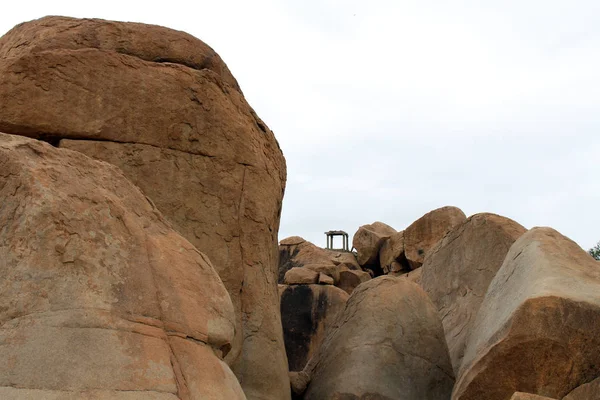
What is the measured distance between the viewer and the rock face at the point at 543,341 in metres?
4.72

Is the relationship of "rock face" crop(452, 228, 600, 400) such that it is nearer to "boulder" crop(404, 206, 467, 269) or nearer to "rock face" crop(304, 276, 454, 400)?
"rock face" crop(304, 276, 454, 400)

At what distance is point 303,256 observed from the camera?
2291cm

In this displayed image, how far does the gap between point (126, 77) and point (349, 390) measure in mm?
3069

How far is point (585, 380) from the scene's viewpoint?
4.78 metres

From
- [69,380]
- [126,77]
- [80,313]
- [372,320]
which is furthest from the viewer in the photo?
[372,320]

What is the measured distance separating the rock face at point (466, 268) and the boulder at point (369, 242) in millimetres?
13660

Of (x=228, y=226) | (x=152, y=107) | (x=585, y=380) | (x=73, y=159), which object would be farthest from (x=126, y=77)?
(x=585, y=380)

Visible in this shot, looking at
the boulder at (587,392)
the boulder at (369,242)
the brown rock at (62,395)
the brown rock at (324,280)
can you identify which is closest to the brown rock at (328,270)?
the brown rock at (324,280)

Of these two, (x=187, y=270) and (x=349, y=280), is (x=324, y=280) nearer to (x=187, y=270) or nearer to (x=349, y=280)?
(x=349, y=280)

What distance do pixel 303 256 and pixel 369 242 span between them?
1.90m

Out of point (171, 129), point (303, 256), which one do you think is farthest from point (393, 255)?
point (171, 129)

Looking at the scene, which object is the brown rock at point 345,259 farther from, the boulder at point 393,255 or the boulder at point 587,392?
the boulder at point 587,392

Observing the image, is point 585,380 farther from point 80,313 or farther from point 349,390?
point 80,313

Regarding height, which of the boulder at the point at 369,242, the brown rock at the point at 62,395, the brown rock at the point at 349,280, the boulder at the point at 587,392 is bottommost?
the boulder at the point at 587,392
